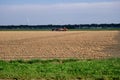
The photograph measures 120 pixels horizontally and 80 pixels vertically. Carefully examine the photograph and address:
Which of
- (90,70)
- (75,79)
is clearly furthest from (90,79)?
(90,70)

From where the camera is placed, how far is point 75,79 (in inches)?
469

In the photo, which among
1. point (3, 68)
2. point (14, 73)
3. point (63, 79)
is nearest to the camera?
point (63, 79)

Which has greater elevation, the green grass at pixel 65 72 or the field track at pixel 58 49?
the green grass at pixel 65 72

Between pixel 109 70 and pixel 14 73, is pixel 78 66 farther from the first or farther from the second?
pixel 14 73

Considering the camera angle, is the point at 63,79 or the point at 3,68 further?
the point at 3,68

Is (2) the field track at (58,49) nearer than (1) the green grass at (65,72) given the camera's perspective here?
No

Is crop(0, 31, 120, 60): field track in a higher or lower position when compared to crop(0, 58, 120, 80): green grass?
lower

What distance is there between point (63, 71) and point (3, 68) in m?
2.63

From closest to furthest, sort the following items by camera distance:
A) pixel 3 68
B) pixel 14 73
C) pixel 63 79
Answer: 1. pixel 63 79
2. pixel 14 73
3. pixel 3 68

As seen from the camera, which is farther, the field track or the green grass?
the field track

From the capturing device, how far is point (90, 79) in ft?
38.8

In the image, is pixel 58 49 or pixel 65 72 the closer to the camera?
pixel 65 72

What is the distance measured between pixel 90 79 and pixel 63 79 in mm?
955

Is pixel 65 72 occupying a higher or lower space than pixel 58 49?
higher
